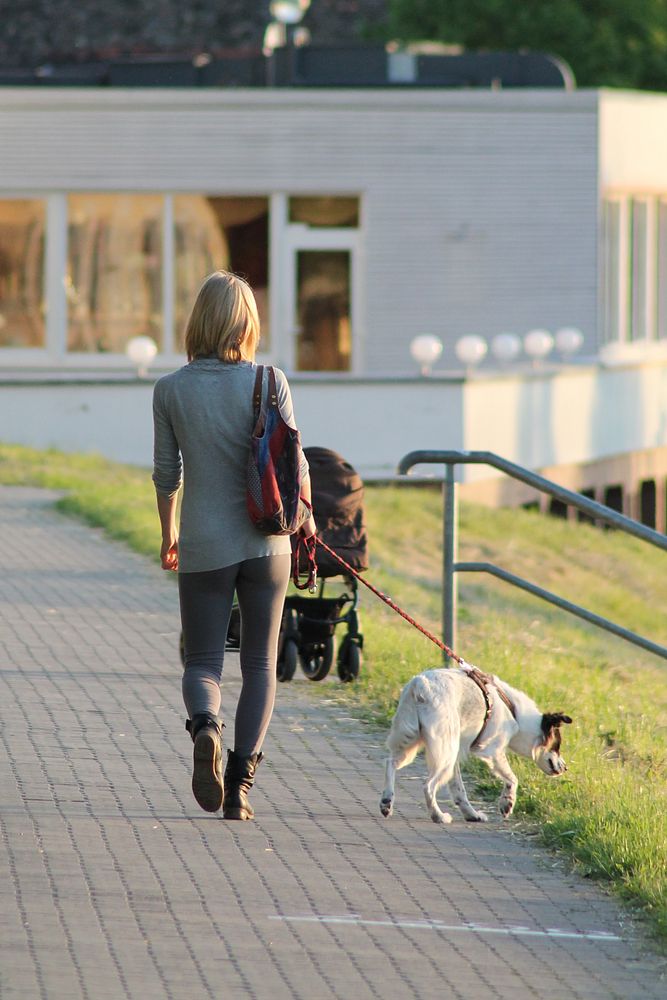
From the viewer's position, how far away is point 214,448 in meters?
6.34

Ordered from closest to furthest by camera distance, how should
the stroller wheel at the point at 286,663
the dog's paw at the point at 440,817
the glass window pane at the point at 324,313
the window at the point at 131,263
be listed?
the dog's paw at the point at 440,817
the stroller wheel at the point at 286,663
the window at the point at 131,263
the glass window pane at the point at 324,313

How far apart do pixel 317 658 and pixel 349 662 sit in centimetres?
17

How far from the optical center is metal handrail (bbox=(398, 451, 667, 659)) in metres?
8.62

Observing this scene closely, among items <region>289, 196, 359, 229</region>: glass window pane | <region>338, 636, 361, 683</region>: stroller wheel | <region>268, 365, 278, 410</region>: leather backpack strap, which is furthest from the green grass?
<region>289, 196, 359, 229</region>: glass window pane

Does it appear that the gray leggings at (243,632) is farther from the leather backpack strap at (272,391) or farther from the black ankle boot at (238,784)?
the leather backpack strap at (272,391)

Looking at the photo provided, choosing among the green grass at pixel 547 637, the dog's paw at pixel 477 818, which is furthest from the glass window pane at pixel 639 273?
the dog's paw at pixel 477 818

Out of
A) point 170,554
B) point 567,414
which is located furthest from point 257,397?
point 567,414

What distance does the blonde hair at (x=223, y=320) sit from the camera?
6.27 metres

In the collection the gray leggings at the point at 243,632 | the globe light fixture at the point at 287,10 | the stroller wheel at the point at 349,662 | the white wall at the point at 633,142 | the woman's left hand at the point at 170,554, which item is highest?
the globe light fixture at the point at 287,10

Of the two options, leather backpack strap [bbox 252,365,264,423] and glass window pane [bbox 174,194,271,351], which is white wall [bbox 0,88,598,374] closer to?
glass window pane [bbox 174,194,271,351]

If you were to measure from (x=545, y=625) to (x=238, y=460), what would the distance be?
32.0 ft

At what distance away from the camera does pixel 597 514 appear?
863 centimetres

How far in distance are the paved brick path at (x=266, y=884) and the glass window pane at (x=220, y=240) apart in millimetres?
18660

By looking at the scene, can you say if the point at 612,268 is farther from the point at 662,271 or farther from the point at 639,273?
the point at 662,271
